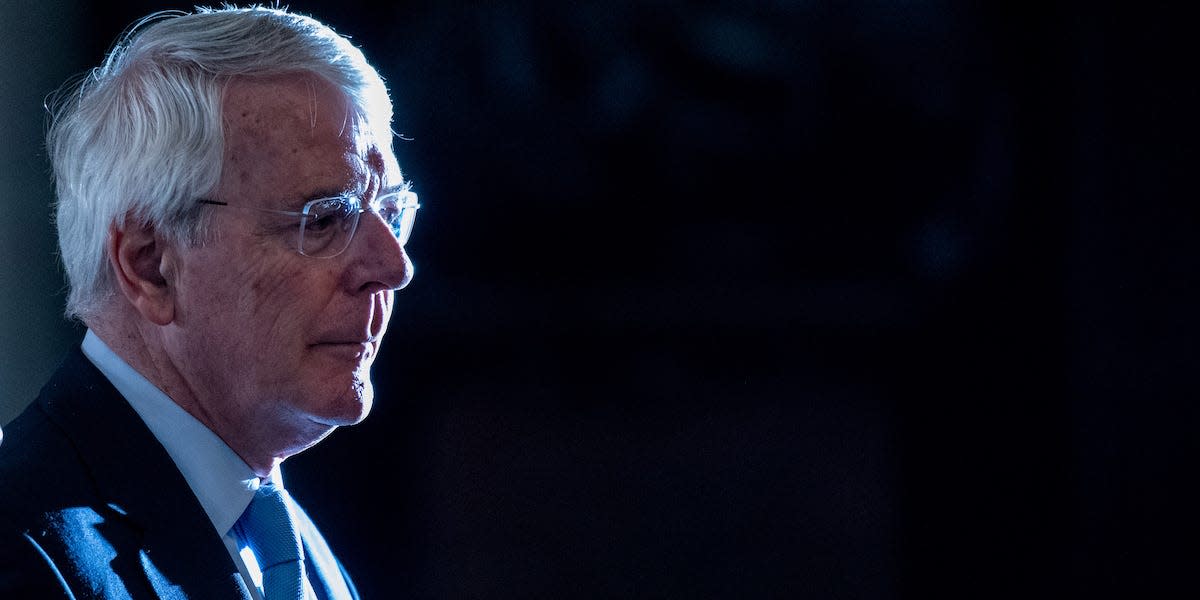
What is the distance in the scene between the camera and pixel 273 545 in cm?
116

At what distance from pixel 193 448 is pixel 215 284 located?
174 millimetres

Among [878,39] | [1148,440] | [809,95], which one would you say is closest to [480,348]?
[809,95]

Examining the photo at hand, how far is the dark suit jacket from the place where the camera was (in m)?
0.94

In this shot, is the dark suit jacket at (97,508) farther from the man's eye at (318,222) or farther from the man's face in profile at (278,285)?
the man's eye at (318,222)

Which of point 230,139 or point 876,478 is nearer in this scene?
point 230,139

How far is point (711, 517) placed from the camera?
2.55 meters

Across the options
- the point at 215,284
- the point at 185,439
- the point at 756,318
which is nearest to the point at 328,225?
the point at 215,284

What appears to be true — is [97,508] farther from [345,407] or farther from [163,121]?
[163,121]

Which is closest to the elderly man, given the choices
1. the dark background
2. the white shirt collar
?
the white shirt collar

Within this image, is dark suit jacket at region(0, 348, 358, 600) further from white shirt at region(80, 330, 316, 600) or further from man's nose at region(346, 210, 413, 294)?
man's nose at region(346, 210, 413, 294)

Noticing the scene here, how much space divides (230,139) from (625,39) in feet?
5.12

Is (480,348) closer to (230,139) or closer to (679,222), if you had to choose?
(679,222)

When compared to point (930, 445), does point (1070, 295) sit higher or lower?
higher

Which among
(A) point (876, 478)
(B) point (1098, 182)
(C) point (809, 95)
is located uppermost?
(C) point (809, 95)
